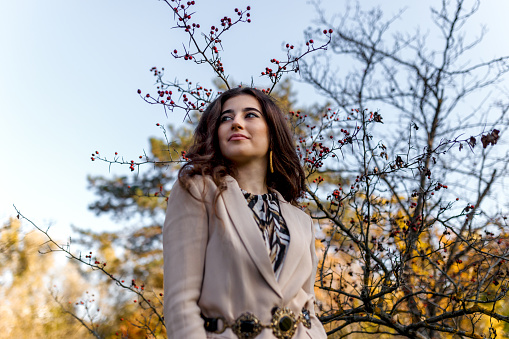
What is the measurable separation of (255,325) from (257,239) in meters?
0.28

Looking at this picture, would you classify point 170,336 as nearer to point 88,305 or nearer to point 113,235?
point 88,305

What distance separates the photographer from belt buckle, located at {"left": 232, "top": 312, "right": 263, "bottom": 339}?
145 centimetres

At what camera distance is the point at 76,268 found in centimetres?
1376

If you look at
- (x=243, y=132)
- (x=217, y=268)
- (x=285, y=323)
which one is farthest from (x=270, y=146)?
(x=285, y=323)

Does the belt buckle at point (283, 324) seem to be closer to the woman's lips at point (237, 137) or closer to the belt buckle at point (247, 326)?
the belt buckle at point (247, 326)

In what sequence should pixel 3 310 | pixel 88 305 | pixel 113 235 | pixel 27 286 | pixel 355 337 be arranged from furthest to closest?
pixel 113 235 < pixel 27 286 < pixel 3 310 < pixel 355 337 < pixel 88 305

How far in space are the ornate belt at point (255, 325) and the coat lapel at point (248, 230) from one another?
0.07 metres

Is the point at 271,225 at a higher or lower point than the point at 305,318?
higher

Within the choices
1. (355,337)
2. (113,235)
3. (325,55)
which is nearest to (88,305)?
(325,55)

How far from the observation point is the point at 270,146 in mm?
2020

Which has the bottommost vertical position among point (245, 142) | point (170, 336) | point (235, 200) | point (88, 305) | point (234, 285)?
point (170, 336)

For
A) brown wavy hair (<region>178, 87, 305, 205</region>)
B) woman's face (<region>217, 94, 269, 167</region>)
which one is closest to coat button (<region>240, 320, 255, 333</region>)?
brown wavy hair (<region>178, 87, 305, 205</region>)

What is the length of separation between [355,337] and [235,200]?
5409 millimetres

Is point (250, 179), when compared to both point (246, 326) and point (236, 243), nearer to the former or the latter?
point (236, 243)
